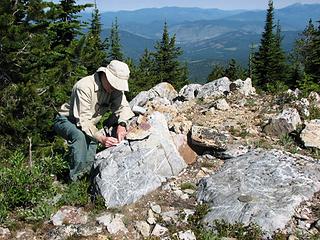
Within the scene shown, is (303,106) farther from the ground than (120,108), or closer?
closer

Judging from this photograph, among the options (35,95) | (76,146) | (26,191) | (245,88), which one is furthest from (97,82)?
(35,95)

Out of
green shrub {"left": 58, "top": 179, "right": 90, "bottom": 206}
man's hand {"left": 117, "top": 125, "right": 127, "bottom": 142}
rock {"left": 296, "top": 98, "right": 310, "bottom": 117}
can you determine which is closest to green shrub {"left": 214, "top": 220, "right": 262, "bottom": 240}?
green shrub {"left": 58, "top": 179, "right": 90, "bottom": 206}

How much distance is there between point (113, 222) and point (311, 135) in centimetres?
445

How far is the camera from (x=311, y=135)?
316 inches

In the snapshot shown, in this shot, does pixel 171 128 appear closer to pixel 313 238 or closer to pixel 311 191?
pixel 311 191

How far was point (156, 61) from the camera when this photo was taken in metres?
51.5

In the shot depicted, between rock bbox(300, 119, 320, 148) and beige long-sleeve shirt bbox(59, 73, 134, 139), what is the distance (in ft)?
11.3

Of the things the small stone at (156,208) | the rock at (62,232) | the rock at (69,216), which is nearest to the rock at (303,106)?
the small stone at (156,208)

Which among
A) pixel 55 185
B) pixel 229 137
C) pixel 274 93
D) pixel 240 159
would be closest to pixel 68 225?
pixel 55 185

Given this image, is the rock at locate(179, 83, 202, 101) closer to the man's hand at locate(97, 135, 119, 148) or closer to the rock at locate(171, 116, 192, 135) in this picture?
the rock at locate(171, 116, 192, 135)

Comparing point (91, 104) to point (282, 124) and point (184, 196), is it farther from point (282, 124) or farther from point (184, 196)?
point (282, 124)

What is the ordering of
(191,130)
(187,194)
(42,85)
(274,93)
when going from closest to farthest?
(187,194) < (191,130) < (274,93) < (42,85)

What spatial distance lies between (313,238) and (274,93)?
7147 millimetres

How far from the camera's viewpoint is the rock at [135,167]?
6.17 metres
